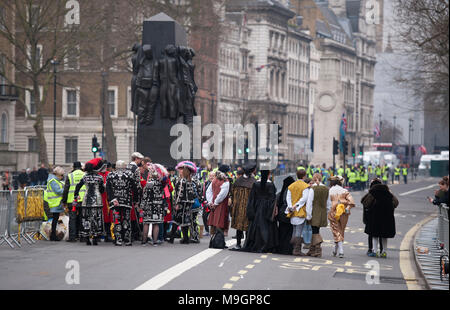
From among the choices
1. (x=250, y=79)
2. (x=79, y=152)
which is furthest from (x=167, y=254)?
(x=250, y=79)

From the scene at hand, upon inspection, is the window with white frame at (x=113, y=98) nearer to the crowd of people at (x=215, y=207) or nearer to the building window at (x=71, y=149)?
the building window at (x=71, y=149)

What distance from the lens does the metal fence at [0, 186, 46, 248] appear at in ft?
70.0

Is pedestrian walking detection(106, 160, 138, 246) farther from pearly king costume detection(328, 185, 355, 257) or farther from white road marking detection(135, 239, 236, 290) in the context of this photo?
pearly king costume detection(328, 185, 355, 257)

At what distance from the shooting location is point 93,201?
21.2 metres

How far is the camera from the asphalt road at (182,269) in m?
14.8

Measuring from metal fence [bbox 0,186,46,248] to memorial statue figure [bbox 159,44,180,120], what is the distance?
638 cm

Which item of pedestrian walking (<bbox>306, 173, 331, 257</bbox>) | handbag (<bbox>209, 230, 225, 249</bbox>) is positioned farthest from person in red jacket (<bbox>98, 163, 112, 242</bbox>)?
pedestrian walking (<bbox>306, 173, 331, 257</bbox>)

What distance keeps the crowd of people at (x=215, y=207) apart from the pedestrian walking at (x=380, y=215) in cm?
2

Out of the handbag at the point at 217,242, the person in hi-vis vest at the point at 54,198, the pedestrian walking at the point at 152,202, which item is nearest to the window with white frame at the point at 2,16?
the person in hi-vis vest at the point at 54,198

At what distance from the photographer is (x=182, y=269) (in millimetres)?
16578

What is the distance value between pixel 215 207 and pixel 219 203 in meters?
0.12

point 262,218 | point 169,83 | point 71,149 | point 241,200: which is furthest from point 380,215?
point 71,149

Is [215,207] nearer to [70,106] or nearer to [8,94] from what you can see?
[8,94]
